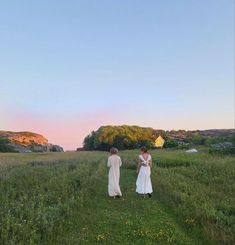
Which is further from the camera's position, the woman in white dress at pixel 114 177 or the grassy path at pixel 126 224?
the woman in white dress at pixel 114 177

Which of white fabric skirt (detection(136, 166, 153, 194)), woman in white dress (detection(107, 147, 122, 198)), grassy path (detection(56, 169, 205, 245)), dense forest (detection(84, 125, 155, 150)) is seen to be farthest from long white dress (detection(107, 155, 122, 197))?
dense forest (detection(84, 125, 155, 150))

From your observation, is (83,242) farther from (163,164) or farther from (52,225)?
(163,164)

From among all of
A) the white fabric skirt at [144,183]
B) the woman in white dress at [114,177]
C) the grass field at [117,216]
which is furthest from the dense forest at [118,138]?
the woman in white dress at [114,177]

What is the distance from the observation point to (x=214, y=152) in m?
63.2

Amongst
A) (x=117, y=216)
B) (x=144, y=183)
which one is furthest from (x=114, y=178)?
(x=117, y=216)

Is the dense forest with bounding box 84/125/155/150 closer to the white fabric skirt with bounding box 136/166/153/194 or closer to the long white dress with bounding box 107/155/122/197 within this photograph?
the white fabric skirt with bounding box 136/166/153/194

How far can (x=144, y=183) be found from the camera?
A: 2070cm

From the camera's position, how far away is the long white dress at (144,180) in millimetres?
20594

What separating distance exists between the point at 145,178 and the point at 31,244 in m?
11.1

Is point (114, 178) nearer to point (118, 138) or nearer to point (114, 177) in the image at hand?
point (114, 177)

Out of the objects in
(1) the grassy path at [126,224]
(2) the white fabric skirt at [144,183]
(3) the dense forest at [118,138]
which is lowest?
(1) the grassy path at [126,224]

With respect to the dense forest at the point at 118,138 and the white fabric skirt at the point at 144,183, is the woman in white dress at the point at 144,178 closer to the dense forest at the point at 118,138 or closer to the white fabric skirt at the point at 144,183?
the white fabric skirt at the point at 144,183

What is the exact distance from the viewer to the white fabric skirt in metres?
20.6

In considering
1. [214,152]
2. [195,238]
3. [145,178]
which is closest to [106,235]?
[195,238]
